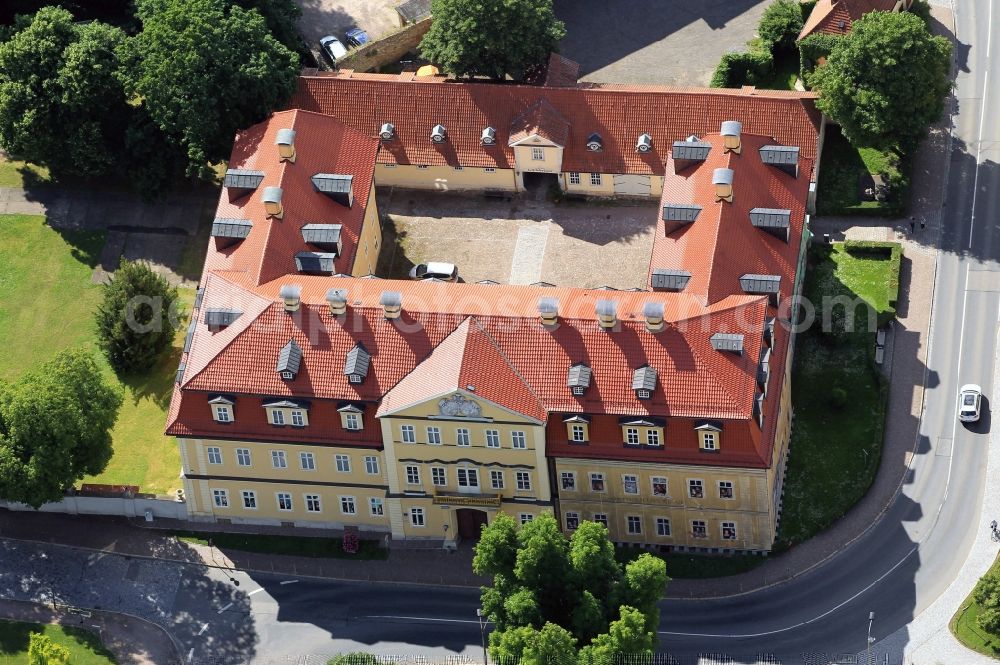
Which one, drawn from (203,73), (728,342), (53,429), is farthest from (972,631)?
(203,73)

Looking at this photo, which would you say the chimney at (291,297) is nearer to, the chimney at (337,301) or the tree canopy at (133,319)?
the chimney at (337,301)

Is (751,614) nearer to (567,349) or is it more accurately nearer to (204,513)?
(567,349)

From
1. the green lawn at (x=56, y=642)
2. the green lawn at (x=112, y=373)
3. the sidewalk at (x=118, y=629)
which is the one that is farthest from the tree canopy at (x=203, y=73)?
the green lawn at (x=56, y=642)

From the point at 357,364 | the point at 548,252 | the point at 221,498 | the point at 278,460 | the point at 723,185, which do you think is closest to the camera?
the point at 357,364

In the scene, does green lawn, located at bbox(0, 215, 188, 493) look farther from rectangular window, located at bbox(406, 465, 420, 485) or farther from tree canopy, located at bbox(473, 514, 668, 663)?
tree canopy, located at bbox(473, 514, 668, 663)

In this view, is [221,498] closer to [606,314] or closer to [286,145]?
[286,145]
